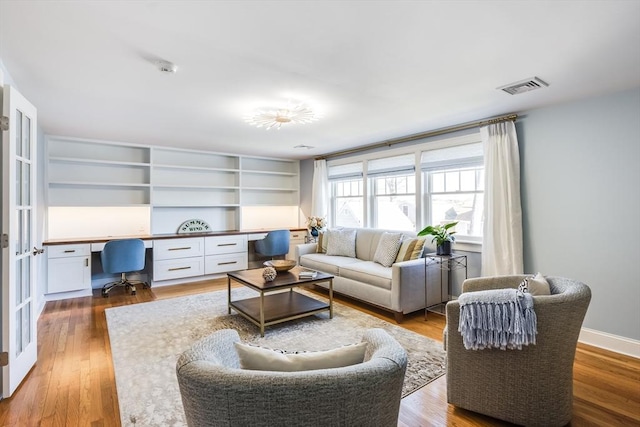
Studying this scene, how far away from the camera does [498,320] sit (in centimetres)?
176

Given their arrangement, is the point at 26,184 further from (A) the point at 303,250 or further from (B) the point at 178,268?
(A) the point at 303,250

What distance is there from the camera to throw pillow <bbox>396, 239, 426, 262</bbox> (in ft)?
13.1

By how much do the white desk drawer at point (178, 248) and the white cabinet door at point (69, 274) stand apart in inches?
34.5

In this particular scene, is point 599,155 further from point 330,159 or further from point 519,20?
point 330,159

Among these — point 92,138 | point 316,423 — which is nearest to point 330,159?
point 92,138

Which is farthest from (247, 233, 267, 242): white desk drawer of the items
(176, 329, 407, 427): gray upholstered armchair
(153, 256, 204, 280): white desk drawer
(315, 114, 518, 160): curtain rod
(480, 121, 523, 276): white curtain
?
(176, 329, 407, 427): gray upholstered armchair

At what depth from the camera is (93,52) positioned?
2143 mm

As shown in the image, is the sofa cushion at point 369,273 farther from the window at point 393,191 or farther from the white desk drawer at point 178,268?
the white desk drawer at point 178,268

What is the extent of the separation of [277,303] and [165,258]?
2.42 m

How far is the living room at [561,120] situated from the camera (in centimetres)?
193

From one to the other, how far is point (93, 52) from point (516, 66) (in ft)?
9.55

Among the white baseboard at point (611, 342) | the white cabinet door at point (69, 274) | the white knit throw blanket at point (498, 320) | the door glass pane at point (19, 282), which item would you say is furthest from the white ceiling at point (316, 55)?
the white baseboard at point (611, 342)

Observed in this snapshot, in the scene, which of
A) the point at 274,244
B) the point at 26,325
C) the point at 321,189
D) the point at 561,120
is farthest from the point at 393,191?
the point at 26,325

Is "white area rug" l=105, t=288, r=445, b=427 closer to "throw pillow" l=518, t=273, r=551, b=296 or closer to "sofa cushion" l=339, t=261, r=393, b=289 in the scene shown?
"sofa cushion" l=339, t=261, r=393, b=289
